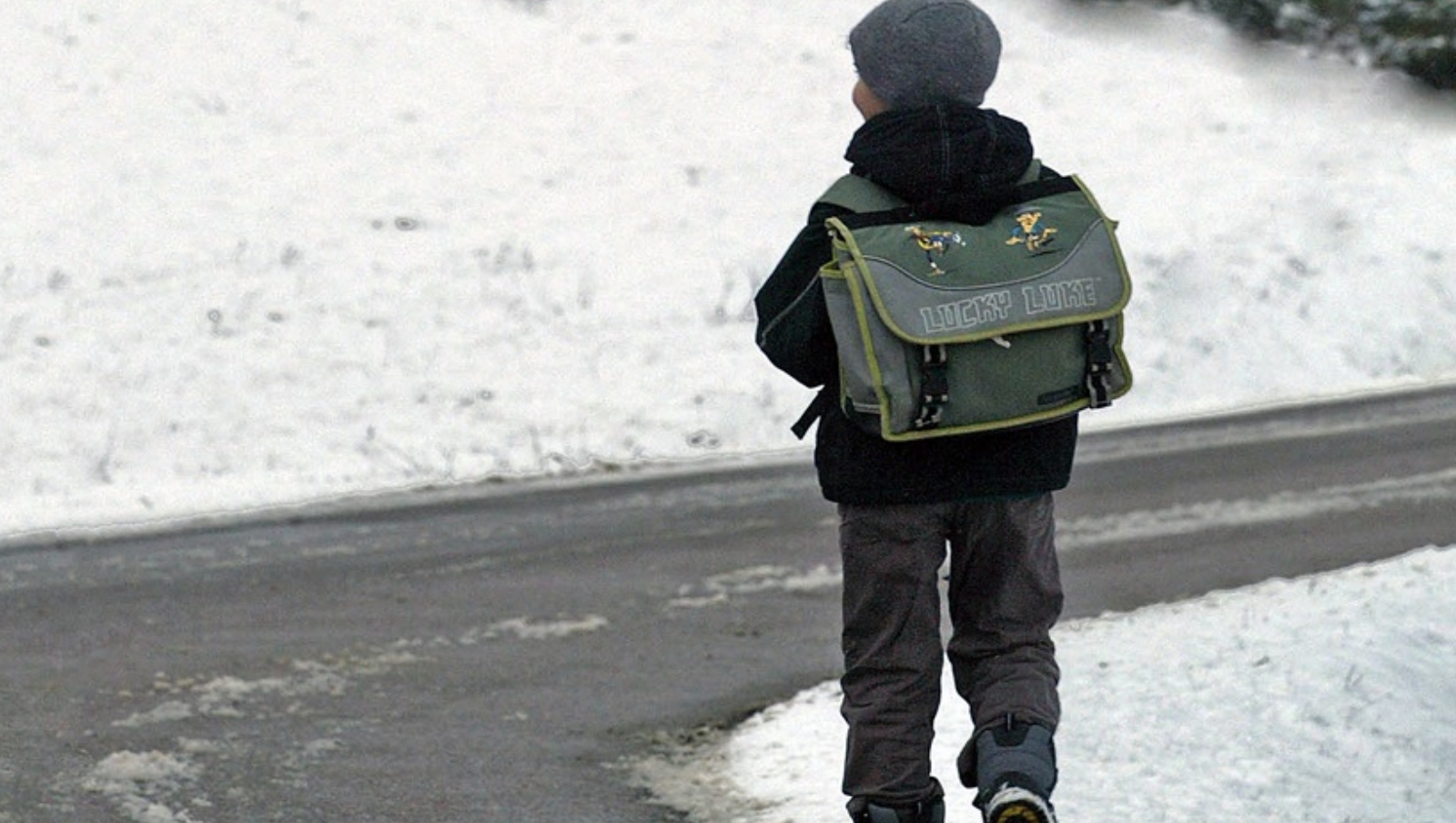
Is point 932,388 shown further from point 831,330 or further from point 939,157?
point 939,157

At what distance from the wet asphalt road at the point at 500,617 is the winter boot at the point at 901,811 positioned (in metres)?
1.54

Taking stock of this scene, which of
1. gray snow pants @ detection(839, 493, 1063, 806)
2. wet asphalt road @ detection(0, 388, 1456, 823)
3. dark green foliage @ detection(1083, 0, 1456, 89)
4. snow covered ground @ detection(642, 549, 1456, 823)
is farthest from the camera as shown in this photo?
dark green foliage @ detection(1083, 0, 1456, 89)

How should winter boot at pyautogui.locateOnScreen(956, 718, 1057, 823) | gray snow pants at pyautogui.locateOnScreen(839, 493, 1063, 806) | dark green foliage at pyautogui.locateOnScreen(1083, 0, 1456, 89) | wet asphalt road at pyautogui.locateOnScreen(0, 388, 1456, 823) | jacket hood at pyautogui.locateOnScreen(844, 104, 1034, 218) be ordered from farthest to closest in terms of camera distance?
dark green foliage at pyautogui.locateOnScreen(1083, 0, 1456, 89) → wet asphalt road at pyautogui.locateOnScreen(0, 388, 1456, 823) → gray snow pants at pyautogui.locateOnScreen(839, 493, 1063, 806) → jacket hood at pyautogui.locateOnScreen(844, 104, 1034, 218) → winter boot at pyautogui.locateOnScreen(956, 718, 1057, 823)

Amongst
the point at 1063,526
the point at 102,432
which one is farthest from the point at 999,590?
the point at 102,432

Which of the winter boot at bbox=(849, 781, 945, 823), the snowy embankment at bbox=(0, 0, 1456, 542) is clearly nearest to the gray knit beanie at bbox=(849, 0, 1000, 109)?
the winter boot at bbox=(849, 781, 945, 823)

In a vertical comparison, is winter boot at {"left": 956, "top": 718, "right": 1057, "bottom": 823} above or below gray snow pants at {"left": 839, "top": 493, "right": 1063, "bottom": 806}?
below

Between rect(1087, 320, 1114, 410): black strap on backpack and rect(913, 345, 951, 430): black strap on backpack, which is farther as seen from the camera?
rect(1087, 320, 1114, 410): black strap on backpack

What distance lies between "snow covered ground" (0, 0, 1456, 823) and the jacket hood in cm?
217

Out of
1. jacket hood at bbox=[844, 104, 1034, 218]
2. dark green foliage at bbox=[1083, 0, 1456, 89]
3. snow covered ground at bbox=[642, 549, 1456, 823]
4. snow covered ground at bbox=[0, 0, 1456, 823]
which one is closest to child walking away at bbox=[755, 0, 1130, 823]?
jacket hood at bbox=[844, 104, 1034, 218]

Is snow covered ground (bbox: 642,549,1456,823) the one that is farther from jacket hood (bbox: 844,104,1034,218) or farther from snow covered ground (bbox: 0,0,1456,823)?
jacket hood (bbox: 844,104,1034,218)

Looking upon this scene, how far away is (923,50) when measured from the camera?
3939mm

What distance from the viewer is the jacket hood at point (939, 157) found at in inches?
153

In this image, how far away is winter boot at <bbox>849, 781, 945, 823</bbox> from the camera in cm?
404

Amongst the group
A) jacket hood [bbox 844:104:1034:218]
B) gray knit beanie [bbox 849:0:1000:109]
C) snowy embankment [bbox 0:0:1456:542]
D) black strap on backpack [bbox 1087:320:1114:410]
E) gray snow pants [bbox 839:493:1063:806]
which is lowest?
snowy embankment [bbox 0:0:1456:542]
